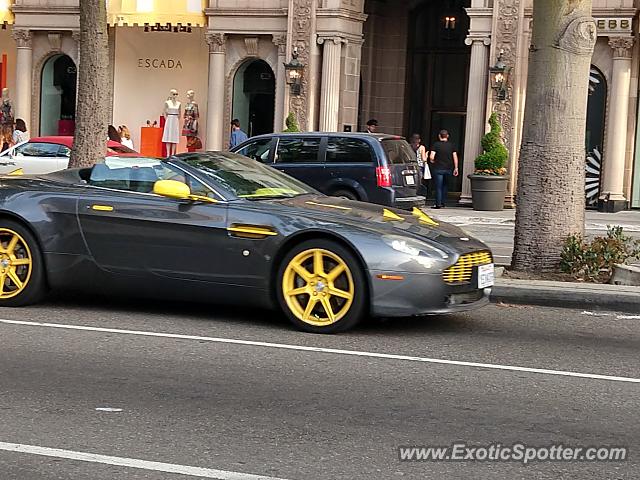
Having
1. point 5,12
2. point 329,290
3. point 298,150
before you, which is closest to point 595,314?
point 329,290

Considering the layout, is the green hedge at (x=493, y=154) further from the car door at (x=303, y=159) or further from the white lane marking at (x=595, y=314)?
the white lane marking at (x=595, y=314)

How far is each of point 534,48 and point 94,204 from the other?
5.06 m

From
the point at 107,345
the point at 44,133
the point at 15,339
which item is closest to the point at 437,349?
the point at 107,345

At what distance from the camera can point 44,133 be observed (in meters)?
33.7

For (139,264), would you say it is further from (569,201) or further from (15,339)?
(569,201)

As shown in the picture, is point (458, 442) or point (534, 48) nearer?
point (458, 442)

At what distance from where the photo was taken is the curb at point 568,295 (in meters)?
10.6

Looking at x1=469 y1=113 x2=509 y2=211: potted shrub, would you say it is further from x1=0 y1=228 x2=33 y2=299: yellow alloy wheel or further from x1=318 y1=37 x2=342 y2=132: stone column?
x1=0 y1=228 x2=33 y2=299: yellow alloy wheel

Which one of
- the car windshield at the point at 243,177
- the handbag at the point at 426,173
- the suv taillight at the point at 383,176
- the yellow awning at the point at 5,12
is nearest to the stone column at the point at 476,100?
the handbag at the point at 426,173

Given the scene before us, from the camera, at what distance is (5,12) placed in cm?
3322

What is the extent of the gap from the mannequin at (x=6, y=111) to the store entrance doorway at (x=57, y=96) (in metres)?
0.94

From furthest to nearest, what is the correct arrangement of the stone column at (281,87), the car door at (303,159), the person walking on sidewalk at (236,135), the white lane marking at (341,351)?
the stone column at (281,87)
the person walking on sidewalk at (236,135)
the car door at (303,159)
the white lane marking at (341,351)

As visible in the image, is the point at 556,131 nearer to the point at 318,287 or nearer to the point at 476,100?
the point at 318,287

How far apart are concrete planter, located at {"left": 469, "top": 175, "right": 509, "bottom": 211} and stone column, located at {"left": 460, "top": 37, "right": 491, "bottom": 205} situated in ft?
3.09
